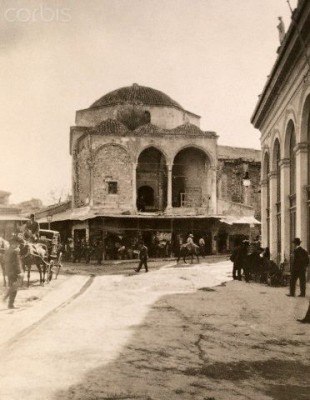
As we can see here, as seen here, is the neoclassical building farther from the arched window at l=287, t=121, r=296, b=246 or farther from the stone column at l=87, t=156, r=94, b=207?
the stone column at l=87, t=156, r=94, b=207

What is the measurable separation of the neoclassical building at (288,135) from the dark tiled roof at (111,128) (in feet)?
42.8

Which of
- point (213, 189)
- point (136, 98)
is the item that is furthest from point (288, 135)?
point (136, 98)

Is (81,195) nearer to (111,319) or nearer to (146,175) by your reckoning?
(146,175)

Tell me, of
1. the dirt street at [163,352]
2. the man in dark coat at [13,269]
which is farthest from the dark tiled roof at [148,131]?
the man in dark coat at [13,269]

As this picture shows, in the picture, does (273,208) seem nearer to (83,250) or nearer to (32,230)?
(32,230)

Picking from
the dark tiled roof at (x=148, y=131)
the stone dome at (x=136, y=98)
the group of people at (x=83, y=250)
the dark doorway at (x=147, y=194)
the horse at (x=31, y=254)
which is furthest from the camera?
the stone dome at (x=136, y=98)

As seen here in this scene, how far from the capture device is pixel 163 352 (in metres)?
6.50

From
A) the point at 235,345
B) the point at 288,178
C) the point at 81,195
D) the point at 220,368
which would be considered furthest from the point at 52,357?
the point at 81,195

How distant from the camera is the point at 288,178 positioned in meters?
17.2

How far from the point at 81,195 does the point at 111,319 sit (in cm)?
2813

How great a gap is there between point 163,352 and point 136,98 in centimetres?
3602

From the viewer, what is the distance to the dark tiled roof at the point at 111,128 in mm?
34656

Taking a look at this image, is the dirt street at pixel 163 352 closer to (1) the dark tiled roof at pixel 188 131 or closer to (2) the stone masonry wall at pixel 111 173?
(2) the stone masonry wall at pixel 111 173

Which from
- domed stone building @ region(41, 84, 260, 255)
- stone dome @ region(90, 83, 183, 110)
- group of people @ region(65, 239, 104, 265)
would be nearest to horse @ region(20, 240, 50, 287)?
group of people @ region(65, 239, 104, 265)
